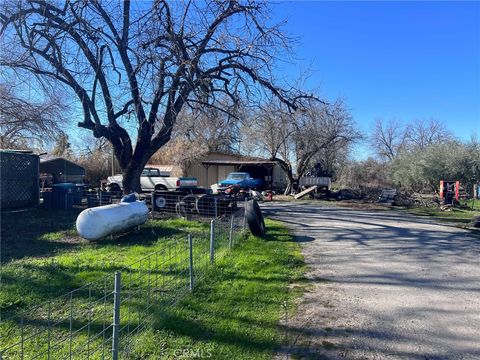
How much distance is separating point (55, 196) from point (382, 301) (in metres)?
15.2

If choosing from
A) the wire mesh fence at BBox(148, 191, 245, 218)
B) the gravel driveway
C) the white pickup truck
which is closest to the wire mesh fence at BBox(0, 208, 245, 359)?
the gravel driveway

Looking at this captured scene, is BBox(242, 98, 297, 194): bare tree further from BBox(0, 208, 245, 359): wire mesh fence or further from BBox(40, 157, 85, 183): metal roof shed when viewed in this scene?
BBox(0, 208, 245, 359): wire mesh fence

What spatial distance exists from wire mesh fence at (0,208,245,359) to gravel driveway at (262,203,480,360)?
5.21 ft

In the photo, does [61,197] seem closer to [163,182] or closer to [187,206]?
[187,206]

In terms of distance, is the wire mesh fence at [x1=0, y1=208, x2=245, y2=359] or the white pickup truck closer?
the wire mesh fence at [x1=0, y1=208, x2=245, y2=359]

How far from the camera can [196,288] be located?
218 inches

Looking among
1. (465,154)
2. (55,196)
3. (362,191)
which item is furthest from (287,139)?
(55,196)

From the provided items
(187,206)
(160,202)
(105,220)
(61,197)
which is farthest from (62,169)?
(105,220)

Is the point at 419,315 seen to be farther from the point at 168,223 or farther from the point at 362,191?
the point at 362,191

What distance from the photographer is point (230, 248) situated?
8.09 meters

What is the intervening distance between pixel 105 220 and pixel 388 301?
6.71 meters

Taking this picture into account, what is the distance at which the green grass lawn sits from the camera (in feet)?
12.8

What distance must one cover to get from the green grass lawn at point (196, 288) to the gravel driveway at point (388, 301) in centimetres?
40

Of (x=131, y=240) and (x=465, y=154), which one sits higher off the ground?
(x=465, y=154)
